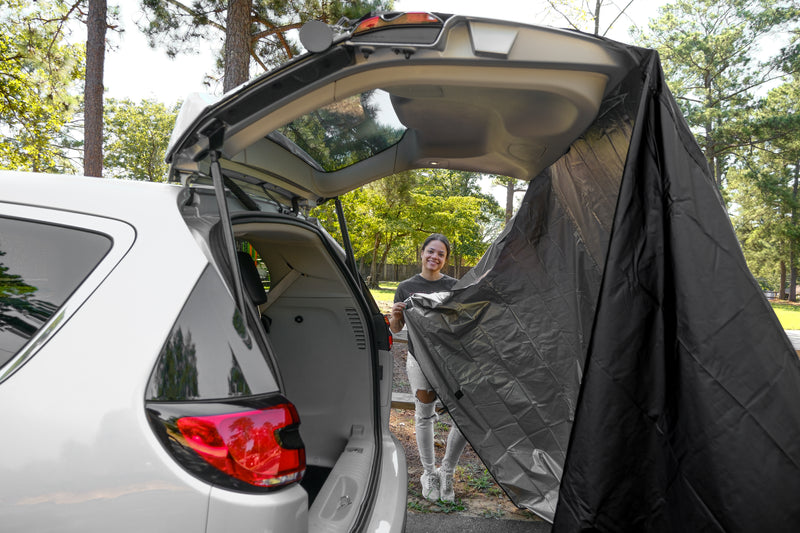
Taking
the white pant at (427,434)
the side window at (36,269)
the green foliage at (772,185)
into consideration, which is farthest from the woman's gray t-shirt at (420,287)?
the green foliage at (772,185)

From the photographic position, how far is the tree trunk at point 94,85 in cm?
766

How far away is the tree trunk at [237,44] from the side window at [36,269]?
5.89m

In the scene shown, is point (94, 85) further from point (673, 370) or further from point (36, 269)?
point (673, 370)

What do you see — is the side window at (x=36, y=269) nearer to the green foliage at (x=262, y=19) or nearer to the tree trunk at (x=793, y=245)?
the green foliage at (x=262, y=19)

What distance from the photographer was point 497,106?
1778 millimetres

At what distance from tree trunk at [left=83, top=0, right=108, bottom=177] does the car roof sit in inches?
287

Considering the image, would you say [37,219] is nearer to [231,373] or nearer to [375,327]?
[231,373]

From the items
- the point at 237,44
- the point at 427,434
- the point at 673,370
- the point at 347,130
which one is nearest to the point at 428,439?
the point at 427,434

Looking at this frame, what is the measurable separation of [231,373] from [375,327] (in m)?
1.36

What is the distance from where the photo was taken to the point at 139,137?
31281mm

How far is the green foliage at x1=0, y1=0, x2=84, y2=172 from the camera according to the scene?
32.1 ft

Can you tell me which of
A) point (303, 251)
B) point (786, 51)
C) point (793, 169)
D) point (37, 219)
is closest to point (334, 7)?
point (303, 251)

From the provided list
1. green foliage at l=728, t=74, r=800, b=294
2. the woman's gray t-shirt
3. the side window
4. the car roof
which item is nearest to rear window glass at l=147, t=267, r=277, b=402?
the side window

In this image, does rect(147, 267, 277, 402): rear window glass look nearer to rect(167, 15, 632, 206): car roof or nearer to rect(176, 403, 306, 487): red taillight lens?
rect(176, 403, 306, 487): red taillight lens
